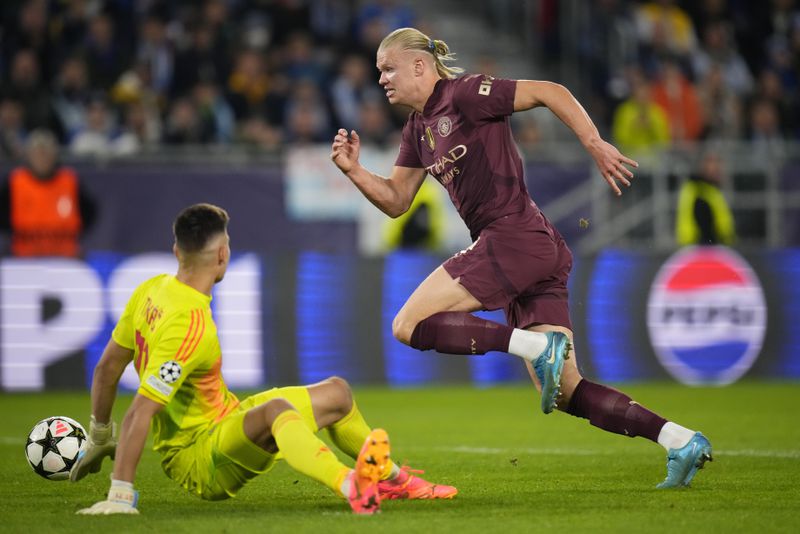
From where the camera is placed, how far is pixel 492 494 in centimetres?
646

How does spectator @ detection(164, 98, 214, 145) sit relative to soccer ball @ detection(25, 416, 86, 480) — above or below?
above

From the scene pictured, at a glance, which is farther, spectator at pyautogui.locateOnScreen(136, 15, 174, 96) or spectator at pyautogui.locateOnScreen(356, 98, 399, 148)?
spectator at pyautogui.locateOnScreen(136, 15, 174, 96)

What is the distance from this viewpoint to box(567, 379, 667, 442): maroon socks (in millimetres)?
6590

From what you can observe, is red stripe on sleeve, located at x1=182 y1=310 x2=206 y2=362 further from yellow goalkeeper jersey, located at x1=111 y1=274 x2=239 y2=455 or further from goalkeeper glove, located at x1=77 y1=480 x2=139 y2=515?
goalkeeper glove, located at x1=77 y1=480 x2=139 y2=515

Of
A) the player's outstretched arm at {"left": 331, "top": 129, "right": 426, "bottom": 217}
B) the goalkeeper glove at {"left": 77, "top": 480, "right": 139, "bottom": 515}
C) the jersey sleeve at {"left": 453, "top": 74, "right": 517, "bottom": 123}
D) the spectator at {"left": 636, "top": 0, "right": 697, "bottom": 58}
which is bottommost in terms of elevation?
the goalkeeper glove at {"left": 77, "top": 480, "right": 139, "bottom": 515}

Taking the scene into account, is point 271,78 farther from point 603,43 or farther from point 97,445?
point 97,445

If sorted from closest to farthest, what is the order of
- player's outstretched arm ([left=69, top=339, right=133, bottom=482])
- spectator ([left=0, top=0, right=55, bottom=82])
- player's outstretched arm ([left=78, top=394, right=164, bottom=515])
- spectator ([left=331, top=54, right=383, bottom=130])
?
player's outstretched arm ([left=78, top=394, right=164, bottom=515])
player's outstretched arm ([left=69, top=339, right=133, bottom=482])
spectator ([left=0, top=0, right=55, bottom=82])
spectator ([left=331, top=54, right=383, bottom=130])

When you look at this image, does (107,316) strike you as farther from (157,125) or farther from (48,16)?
(48,16)

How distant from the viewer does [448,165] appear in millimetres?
6645

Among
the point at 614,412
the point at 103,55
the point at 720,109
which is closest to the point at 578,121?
the point at 614,412

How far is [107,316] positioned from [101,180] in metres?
3.15

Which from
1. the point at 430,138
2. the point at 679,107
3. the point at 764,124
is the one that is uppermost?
the point at 679,107

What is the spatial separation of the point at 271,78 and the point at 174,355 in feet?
38.7

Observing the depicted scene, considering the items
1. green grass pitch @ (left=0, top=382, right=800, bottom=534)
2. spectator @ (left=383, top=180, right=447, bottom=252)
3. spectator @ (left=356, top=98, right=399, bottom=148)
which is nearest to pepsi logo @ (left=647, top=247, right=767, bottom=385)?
green grass pitch @ (left=0, top=382, right=800, bottom=534)
